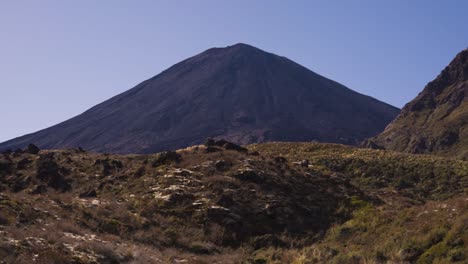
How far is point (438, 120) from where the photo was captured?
11344cm

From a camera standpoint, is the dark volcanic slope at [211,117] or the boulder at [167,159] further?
the dark volcanic slope at [211,117]

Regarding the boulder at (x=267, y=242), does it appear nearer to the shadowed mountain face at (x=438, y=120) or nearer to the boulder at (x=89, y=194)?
the boulder at (x=89, y=194)

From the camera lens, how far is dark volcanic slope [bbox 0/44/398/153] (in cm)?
14188

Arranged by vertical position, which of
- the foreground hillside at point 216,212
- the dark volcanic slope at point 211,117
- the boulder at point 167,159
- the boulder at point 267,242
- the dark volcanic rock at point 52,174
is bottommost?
the boulder at point 267,242

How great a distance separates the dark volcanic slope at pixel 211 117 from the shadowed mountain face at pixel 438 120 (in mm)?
20529

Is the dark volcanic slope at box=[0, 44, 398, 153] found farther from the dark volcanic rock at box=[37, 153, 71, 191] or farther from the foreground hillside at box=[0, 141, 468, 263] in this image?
the foreground hillside at box=[0, 141, 468, 263]

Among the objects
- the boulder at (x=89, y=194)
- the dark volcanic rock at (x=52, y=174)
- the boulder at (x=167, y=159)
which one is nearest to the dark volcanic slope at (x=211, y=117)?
the dark volcanic rock at (x=52, y=174)

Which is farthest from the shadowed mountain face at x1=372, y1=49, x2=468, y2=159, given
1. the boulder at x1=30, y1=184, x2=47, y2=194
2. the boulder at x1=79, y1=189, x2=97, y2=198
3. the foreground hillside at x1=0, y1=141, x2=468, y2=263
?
the boulder at x1=30, y1=184, x2=47, y2=194

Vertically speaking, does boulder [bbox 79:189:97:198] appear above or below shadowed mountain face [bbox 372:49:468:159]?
below

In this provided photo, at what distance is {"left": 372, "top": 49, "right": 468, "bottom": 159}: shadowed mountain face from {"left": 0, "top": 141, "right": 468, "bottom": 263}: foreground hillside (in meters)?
58.9

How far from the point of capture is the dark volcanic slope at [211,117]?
142 m

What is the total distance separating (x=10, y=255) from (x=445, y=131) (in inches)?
3940

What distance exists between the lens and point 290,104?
594ft

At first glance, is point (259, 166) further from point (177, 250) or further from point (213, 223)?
point (177, 250)
